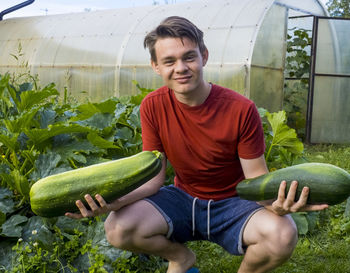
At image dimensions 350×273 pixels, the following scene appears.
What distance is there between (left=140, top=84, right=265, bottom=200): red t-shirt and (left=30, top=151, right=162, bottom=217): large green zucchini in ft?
1.01

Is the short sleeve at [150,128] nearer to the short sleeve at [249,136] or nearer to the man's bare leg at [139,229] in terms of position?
the man's bare leg at [139,229]

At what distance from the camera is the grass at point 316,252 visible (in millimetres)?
2988

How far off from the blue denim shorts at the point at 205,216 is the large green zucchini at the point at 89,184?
0.34 metres

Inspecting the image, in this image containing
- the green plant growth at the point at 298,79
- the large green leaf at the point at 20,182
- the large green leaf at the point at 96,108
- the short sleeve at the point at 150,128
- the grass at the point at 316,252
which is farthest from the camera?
the green plant growth at the point at 298,79

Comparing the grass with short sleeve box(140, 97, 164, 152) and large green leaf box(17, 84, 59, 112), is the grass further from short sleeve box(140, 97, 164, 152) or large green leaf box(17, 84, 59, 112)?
large green leaf box(17, 84, 59, 112)

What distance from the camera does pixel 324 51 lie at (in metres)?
9.41

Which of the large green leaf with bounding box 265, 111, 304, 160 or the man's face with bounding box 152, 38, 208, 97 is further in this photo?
the large green leaf with bounding box 265, 111, 304, 160

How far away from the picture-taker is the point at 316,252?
3330 millimetres

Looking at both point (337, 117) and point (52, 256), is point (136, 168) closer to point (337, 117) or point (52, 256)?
point (52, 256)

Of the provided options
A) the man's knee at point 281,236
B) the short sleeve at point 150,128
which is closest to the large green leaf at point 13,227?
the short sleeve at point 150,128

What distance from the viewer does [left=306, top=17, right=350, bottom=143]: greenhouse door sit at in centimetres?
921

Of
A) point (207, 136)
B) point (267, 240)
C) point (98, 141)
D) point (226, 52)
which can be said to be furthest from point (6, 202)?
point (226, 52)

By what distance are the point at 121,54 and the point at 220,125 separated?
296 inches

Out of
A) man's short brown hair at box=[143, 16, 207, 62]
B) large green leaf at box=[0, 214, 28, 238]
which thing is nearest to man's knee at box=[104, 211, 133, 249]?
large green leaf at box=[0, 214, 28, 238]
